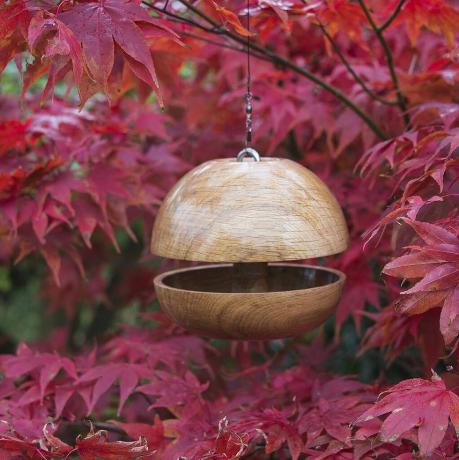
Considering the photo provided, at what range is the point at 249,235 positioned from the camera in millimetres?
1115

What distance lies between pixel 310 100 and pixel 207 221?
0.84 m

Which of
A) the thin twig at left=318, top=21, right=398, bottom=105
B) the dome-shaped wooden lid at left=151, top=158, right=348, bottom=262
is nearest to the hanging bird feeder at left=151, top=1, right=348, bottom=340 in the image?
the dome-shaped wooden lid at left=151, top=158, right=348, bottom=262

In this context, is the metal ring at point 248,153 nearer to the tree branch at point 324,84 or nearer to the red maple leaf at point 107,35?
the red maple leaf at point 107,35

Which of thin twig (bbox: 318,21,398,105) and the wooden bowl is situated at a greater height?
thin twig (bbox: 318,21,398,105)

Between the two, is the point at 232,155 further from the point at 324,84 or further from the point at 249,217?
the point at 249,217

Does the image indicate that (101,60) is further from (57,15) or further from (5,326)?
(5,326)

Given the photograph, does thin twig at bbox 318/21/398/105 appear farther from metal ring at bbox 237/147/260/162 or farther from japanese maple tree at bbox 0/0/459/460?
metal ring at bbox 237/147/260/162

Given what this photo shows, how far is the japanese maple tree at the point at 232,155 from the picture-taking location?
1.07 m

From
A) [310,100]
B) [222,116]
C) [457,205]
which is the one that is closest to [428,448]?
[457,205]

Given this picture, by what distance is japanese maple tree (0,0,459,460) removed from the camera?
3.50 feet

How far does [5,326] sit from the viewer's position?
4133 mm

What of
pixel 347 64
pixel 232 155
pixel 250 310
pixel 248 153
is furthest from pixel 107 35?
pixel 232 155

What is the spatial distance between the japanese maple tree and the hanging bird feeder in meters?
0.10

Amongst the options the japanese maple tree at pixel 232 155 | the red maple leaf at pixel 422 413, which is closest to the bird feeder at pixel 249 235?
the japanese maple tree at pixel 232 155
